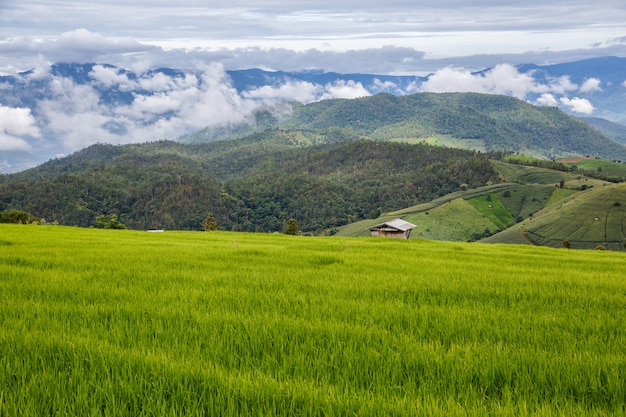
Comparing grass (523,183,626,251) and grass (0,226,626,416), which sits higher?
grass (0,226,626,416)

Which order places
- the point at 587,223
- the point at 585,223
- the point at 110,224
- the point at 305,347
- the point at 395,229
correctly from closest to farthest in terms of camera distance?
the point at 305,347 → the point at 395,229 → the point at 110,224 → the point at 587,223 → the point at 585,223

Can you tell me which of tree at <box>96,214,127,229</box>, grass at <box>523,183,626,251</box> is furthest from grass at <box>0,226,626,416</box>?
grass at <box>523,183,626,251</box>

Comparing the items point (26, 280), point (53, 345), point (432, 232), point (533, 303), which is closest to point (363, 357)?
point (53, 345)

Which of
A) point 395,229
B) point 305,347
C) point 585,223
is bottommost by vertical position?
point 585,223

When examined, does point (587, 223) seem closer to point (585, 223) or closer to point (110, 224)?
point (585, 223)

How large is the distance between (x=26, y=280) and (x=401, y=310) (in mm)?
6800

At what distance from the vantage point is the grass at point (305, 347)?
3.24m

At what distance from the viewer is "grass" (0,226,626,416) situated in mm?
3238

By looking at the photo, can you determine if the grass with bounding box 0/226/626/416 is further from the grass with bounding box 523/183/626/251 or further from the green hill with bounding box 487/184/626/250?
the grass with bounding box 523/183/626/251

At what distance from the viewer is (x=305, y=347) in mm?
4371

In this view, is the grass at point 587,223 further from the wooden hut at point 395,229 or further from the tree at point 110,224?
the tree at point 110,224

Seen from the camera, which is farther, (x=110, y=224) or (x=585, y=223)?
(x=585, y=223)

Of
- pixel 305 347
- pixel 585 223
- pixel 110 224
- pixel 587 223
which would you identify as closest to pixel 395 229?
pixel 110 224

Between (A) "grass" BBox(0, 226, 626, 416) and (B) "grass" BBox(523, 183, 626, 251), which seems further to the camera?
(B) "grass" BBox(523, 183, 626, 251)
